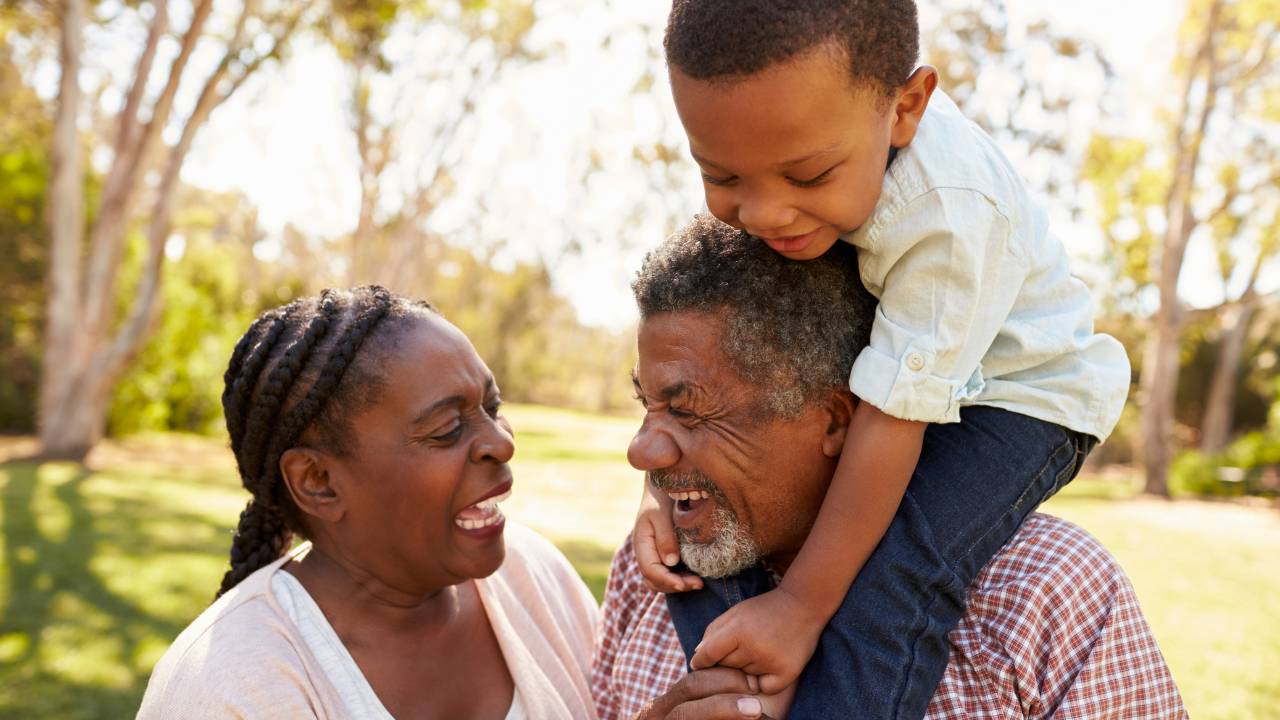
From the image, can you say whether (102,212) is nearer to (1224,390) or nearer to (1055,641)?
(1055,641)

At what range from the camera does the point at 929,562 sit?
7.41 ft

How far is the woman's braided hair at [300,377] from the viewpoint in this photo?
269 centimetres

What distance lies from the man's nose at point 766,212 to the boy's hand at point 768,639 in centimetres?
81

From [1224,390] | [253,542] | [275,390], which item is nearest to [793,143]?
[275,390]

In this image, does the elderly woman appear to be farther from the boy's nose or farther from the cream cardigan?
the boy's nose

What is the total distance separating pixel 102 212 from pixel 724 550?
13.3 metres

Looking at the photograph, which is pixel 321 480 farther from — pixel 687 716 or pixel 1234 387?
pixel 1234 387

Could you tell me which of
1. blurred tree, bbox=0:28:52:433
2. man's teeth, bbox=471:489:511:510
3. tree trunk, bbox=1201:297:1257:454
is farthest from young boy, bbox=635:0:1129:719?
tree trunk, bbox=1201:297:1257:454

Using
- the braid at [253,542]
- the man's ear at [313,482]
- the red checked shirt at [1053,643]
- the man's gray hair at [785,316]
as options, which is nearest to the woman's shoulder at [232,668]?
the man's ear at [313,482]

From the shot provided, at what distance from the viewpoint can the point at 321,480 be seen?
2752mm

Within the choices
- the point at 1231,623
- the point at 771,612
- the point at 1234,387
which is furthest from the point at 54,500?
the point at 1234,387

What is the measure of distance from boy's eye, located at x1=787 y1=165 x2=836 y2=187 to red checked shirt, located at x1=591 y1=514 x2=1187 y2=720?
982 mm

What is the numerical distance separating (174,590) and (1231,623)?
9.01 metres

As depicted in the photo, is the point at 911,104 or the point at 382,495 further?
the point at 382,495
